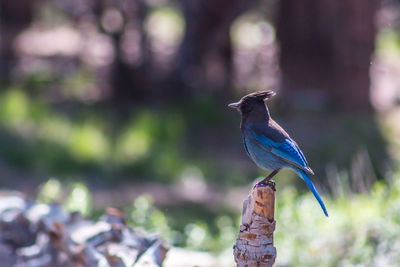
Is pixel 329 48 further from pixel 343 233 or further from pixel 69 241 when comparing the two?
pixel 69 241

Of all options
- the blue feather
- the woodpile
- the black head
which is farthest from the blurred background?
the black head

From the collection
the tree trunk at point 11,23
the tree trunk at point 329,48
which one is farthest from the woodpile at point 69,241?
the tree trunk at point 11,23

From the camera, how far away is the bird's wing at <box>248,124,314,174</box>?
3.68m

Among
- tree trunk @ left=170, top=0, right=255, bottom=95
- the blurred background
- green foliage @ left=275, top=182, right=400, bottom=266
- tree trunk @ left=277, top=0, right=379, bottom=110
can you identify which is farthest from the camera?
tree trunk @ left=170, top=0, right=255, bottom=95

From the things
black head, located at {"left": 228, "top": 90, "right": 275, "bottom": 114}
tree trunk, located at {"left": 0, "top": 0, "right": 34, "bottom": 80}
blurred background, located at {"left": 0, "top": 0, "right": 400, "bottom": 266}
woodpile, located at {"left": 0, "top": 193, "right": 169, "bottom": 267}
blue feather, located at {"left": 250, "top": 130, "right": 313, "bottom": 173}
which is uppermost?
tree trunk, located at {"left": 0, "top": 0, "right": 34, "bottom": 80}

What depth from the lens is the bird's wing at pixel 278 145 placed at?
12.1 feet

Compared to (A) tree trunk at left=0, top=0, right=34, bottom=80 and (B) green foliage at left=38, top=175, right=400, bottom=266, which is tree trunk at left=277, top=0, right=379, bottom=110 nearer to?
(B) green foliage at left=38, top=175, right=400, bottom=266

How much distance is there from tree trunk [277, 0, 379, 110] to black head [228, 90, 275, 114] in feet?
24.8

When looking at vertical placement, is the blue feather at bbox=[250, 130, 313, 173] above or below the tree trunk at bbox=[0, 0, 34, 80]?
below

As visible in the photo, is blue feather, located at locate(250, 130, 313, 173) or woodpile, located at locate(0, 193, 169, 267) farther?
woodpile, located at locate(0, 193, 169, 267)

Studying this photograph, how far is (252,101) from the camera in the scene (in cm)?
368

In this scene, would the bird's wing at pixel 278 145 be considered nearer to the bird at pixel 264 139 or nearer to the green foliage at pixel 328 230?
the bird at pixel 264 139

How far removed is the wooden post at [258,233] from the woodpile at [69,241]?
72cm

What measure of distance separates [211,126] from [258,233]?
24.9 feet
